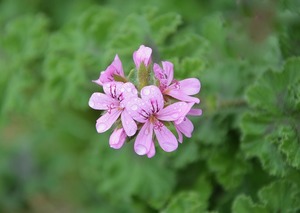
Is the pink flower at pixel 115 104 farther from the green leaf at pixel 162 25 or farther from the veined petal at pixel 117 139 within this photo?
A: the green leaf at pixel 162 25

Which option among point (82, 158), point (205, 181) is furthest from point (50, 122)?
point (205, 181)

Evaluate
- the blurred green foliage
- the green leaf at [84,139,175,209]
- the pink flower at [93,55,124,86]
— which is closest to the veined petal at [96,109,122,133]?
the pink flower at [93,55,124,86]

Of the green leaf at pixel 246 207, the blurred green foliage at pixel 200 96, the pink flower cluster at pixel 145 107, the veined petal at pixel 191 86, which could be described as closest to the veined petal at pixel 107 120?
the pink flower cluster at pixel 145 107

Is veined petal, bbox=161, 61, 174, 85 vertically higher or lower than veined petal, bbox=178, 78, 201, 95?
higher

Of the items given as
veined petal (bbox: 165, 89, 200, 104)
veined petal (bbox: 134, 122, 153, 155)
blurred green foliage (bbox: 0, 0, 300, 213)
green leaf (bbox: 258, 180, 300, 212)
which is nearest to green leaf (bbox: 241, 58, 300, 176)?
blurred green foliage (bbox: 0, 0, 300, 213)

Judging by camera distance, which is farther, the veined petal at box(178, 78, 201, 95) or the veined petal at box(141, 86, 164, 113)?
the veined petal at box(178, 78, 201, 95)

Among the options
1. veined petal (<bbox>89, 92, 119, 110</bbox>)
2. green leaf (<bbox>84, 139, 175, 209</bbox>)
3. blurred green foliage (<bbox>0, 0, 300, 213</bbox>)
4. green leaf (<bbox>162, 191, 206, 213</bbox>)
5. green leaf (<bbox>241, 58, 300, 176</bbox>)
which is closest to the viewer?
veined petal (<bbox>89, 92, 119, 110</bbox>)

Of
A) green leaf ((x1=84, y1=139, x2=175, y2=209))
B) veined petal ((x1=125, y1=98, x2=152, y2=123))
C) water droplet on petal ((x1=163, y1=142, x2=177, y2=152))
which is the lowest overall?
green leaf ((x1=84, y1=139, x2=175, y2=209))

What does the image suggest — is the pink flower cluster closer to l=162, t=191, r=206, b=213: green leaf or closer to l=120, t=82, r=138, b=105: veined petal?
l=120, t=82, r=138, b=105: veined petal

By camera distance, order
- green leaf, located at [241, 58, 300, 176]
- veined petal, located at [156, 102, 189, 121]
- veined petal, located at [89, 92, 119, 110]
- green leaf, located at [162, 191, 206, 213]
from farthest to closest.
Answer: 1. green leaf, located at [162, 191, 206, 213]
2. green leaf, located at [241, 58, 300, 176]
3. veined petal, located at [89, 92, 119, 110]
4. veined petal, located at [156, 102, 189, 121]
